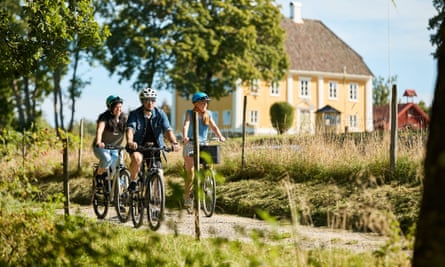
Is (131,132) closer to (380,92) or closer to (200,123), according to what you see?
(200,123)

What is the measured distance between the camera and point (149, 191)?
10797 mm

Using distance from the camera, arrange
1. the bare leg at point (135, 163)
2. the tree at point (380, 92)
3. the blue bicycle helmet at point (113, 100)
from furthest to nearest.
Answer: the tree at point (380, 92), the blue bicycle helmet at point (113, 100), the bare leg at point (135, 163)

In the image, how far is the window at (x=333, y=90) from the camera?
214 ft

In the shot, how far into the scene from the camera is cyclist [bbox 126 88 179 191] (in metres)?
11.3

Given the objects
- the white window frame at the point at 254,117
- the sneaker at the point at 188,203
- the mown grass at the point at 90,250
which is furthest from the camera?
the white window frame at the point at 254,117

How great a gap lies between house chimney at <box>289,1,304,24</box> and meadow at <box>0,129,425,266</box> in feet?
151


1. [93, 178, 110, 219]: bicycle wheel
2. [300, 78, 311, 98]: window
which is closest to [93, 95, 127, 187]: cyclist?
[93, 178, 110, 219]: bicycle wheel

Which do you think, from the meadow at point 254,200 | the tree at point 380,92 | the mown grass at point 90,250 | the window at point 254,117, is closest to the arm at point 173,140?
the meadow at point 254,200

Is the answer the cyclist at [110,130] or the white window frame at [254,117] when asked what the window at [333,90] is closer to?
the white window frame at [254,117]

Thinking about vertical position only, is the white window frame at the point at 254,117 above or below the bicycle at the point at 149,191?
above

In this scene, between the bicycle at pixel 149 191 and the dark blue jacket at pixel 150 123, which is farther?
the dark blue jacket at pixel 150 123

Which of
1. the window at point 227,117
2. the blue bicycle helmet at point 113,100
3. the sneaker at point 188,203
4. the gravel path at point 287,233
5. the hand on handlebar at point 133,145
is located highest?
the window at point 227,117

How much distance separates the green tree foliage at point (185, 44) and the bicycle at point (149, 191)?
3396 centimetres

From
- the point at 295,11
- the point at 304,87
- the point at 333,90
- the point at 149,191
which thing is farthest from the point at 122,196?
the point at 295,11
